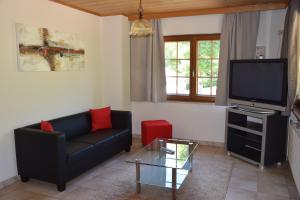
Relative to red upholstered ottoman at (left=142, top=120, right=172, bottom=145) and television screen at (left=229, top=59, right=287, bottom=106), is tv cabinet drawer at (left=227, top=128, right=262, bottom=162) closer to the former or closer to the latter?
television screen at (left=229, top=59, right=287, bottom=106)

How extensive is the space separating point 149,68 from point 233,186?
2.63m

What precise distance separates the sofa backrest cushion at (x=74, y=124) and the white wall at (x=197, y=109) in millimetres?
1368

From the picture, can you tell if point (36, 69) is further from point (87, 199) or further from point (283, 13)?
point (283, 13)

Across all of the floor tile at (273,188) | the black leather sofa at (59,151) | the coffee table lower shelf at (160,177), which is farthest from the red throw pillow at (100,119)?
the floor tile at (273,188)

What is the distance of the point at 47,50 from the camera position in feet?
12.1

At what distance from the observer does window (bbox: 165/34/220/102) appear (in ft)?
15.4

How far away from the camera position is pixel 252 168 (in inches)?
145

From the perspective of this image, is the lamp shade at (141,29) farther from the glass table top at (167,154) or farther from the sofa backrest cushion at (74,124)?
the sofa backrest cushion at (74,124)

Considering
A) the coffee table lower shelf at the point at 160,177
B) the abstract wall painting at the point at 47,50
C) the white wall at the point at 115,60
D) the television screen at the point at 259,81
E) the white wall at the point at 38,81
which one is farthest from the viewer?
the white wall at the point at 115,60

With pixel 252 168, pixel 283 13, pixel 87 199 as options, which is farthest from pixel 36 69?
pixel 283 13

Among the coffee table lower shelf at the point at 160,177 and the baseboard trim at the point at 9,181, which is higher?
the coffee table lower shelf at the point at 160,177

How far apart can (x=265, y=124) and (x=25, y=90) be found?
3.23 m

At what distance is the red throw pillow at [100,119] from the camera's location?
13.9 feet

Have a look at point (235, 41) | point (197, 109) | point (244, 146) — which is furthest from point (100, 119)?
point (235, 41)
